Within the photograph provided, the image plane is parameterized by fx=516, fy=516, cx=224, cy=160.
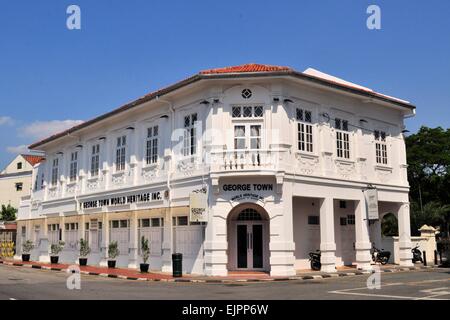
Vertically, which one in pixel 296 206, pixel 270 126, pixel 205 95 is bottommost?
pixel 296 206

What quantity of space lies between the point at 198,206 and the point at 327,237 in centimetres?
598

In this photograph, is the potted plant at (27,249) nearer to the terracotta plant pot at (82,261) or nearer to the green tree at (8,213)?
the terracotta plant pot at (82,261)

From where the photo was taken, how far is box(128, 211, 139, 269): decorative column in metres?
26.1

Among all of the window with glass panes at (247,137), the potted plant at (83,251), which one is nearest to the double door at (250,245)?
the window with glass panes at (247,137)

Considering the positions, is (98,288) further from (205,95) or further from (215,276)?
(205,95)

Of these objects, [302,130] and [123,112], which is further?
[123,112]

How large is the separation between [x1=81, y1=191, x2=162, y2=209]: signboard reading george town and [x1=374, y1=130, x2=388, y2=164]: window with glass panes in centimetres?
1138

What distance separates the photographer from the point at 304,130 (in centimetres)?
2308

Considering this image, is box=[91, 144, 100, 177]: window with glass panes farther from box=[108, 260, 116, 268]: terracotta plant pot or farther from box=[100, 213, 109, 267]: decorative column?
box=[108, 260, 116, 268]: terracotta plant pot

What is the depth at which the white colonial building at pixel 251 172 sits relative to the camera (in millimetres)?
21312
